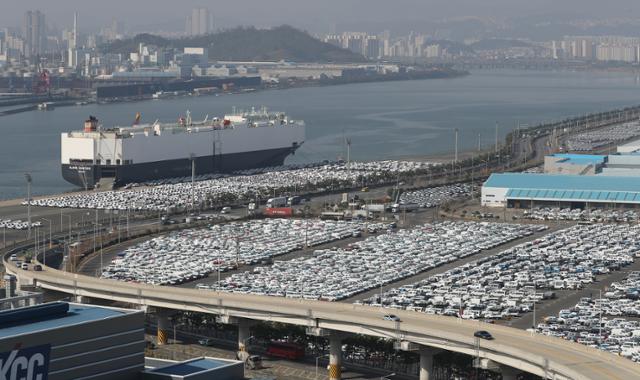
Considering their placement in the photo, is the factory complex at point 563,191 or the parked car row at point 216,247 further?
the factory complex at point 563,191

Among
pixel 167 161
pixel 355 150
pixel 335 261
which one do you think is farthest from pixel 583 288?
pixel 355 150

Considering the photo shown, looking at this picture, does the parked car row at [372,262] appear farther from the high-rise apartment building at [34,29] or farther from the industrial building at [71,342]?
the high-rise apartment building at [34,29]

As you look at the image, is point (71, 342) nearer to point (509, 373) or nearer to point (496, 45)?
point (509, 373)

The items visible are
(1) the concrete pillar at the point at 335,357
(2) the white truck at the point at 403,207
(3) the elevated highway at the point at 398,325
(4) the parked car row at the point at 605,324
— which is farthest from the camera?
(2) the white truck at the point at 403,207

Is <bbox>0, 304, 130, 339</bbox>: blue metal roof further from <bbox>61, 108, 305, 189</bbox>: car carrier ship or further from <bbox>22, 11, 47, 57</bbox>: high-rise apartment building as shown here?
<bbox>22, 11, 47, 57</bbox>: high-rise apartment building

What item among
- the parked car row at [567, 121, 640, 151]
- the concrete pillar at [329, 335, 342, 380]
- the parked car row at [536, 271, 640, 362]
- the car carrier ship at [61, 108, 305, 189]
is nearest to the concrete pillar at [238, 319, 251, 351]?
the concrete pillar at [329, 335, 342, 380]

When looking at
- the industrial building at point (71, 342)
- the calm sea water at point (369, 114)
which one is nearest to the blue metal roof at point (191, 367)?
the industrial building at point (71, 342)

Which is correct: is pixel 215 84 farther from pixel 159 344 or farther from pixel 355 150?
pixel 159 344
